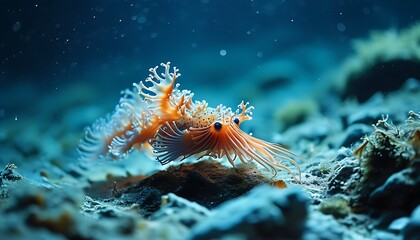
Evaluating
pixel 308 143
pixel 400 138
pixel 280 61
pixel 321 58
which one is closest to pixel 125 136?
pixel 400 138

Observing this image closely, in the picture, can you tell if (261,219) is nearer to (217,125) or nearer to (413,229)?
(413,229)

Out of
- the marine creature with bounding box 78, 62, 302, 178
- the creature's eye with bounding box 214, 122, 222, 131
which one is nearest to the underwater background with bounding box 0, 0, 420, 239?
the marine creature with bounding box 78, 62, 302, 178

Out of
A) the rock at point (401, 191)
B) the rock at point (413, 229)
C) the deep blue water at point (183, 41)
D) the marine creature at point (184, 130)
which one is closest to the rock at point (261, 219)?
→ the rock at point (413, 229)

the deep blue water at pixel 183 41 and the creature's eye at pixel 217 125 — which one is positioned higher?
the deep blue water at pixel 183 41

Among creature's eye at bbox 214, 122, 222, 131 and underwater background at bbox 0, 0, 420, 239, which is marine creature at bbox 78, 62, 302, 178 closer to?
creature's eye at bbox 214, 122, 222, 131

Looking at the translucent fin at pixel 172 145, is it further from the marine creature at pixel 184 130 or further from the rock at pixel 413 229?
the rock at pixel 413 229

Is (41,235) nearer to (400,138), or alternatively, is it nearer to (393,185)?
(393,185)
